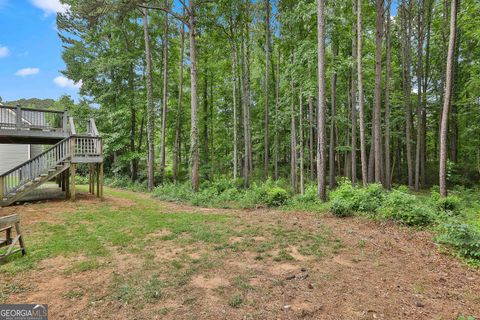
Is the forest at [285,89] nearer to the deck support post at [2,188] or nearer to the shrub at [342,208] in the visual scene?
the shrub at [342,208]

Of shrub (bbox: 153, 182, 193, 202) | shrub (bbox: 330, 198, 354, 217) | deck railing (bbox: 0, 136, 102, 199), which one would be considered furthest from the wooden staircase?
shrub (bbox: 330, 198, 354, 217)

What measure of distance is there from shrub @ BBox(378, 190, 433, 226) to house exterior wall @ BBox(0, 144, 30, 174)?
23.5 metres

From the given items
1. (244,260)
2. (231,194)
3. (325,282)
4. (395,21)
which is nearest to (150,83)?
(231,194)

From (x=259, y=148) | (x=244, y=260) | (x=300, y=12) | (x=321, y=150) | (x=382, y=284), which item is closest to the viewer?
(x=382, y=284)

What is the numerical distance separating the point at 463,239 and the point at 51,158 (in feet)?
43.4

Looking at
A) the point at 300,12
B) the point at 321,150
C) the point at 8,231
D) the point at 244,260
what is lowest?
the point at 244,260

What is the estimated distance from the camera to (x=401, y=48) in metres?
16.8

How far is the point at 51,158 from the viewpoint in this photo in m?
9.73

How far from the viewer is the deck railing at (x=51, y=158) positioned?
8.87 meters

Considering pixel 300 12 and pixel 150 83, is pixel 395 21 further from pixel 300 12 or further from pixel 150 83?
pixel 150 83

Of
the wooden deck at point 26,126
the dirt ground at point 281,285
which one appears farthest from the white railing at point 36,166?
the dirt ground at point 281,285

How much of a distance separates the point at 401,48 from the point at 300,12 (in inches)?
436

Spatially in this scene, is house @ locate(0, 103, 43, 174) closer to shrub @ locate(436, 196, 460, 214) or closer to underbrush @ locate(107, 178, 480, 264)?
underbrush @ locate(107, 178, 480, 264)

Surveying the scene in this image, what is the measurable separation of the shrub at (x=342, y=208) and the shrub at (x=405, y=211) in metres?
0.80
